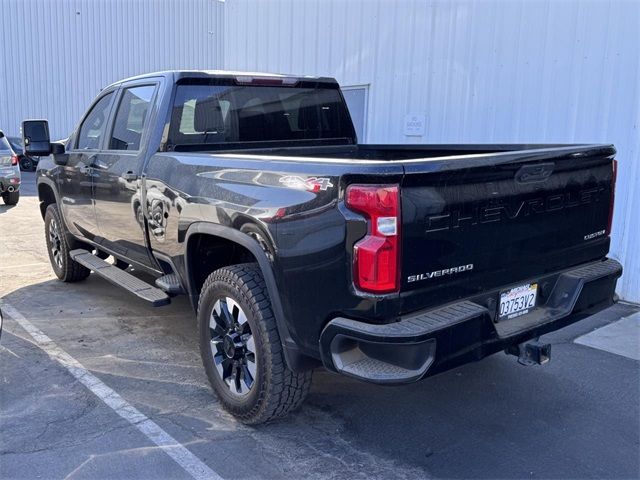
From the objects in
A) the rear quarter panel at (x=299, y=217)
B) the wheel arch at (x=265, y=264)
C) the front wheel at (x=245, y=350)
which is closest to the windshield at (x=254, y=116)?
the rear quarter panel at (x=299, y=217)

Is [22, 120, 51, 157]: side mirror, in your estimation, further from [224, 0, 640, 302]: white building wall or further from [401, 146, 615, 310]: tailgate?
[224, 0, 640, 302]: white building wall

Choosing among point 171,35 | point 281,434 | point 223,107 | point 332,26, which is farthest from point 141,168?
point 171,35

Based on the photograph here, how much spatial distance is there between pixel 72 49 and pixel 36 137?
67.5 ft

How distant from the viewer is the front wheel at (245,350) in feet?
10.5

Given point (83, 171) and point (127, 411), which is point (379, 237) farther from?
point (83, 171)

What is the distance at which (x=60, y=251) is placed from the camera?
637 centimetres

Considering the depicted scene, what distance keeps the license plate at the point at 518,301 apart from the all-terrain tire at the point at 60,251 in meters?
4.62

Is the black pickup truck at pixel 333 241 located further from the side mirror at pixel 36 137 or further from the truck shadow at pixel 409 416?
the side mirror at pixel 36 137

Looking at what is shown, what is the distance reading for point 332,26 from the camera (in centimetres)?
883

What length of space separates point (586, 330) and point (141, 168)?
3.92 meters

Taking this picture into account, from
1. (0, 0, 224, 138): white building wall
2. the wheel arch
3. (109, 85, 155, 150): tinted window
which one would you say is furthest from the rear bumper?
(0, 0, 224, 138): white building wall

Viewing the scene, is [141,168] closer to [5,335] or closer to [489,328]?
[5,335]

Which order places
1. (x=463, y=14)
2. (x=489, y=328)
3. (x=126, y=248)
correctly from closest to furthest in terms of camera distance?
(x=489, y=328)
(x=126, y=248)
(x=463, y=14)

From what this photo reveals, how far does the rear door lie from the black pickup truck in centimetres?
2
